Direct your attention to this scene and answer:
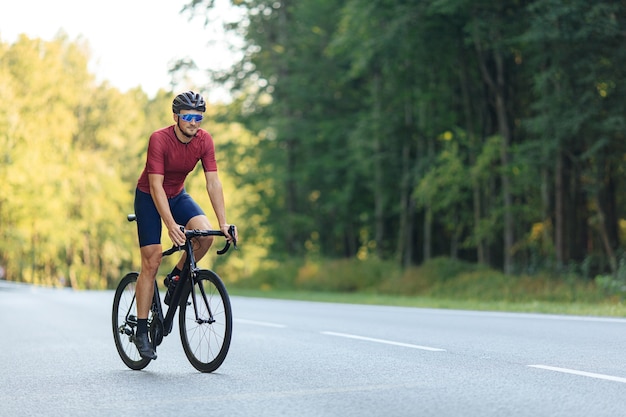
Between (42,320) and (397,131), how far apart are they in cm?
1992

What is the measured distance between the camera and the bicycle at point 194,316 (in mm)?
7117

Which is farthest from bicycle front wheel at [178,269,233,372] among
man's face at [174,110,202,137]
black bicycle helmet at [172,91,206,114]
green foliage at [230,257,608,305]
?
green foliage at [230,257,608,305]

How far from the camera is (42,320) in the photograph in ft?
50.9

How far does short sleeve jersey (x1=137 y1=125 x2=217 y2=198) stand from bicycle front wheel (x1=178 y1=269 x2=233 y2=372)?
2.45 feet

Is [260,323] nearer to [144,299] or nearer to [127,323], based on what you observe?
[127,323]

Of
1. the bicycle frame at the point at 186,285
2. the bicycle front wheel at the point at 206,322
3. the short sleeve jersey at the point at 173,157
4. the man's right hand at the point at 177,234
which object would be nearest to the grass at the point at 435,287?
the bicycle front wheel at the point at 206,322

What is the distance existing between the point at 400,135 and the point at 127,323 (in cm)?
2632

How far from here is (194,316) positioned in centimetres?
737

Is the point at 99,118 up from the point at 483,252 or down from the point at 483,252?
up

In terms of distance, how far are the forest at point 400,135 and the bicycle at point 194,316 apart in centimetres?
1551

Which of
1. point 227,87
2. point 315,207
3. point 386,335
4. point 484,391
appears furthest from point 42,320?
point 315,207

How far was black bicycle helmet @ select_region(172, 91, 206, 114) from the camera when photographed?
23.5 ft

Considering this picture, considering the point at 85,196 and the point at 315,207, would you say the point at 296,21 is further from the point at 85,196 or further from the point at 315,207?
the point at 85,196

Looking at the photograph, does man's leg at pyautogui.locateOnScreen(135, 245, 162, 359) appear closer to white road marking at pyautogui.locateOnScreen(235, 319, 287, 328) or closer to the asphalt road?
the asphalt road
